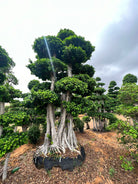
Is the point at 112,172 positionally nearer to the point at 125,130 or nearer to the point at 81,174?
the point at 81,174

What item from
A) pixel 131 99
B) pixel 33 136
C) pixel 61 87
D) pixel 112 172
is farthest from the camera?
pixel 33 136

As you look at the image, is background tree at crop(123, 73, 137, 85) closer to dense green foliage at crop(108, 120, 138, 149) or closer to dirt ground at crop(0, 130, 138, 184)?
dense green foliage at crop(108, 120, 138, 149)

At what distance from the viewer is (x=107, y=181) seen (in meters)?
2.41

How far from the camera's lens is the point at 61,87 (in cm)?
351

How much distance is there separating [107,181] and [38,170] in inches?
103

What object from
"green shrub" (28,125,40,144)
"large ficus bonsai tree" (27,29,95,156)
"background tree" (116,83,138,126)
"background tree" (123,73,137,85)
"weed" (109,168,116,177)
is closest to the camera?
"weed" (109,168,116,177)

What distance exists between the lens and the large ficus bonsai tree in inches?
136

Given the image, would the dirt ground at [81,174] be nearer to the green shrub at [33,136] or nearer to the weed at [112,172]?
the weed at [112,172]

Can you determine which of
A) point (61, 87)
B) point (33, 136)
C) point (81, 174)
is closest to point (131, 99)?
point (61, 87)

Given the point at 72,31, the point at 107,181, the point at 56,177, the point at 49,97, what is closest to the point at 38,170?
the point at 56,177

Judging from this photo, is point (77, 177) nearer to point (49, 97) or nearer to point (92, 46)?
point (49, 97)

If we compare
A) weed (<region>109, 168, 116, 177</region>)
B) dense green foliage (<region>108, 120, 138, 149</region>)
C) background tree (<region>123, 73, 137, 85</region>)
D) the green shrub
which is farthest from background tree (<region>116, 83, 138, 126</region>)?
background tree (<region>123, 73, 137, 85</region>)

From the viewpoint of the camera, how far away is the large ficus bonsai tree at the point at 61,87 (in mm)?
3445

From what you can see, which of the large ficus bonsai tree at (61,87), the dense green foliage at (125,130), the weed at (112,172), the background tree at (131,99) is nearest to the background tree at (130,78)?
the background tree at (131,99)
